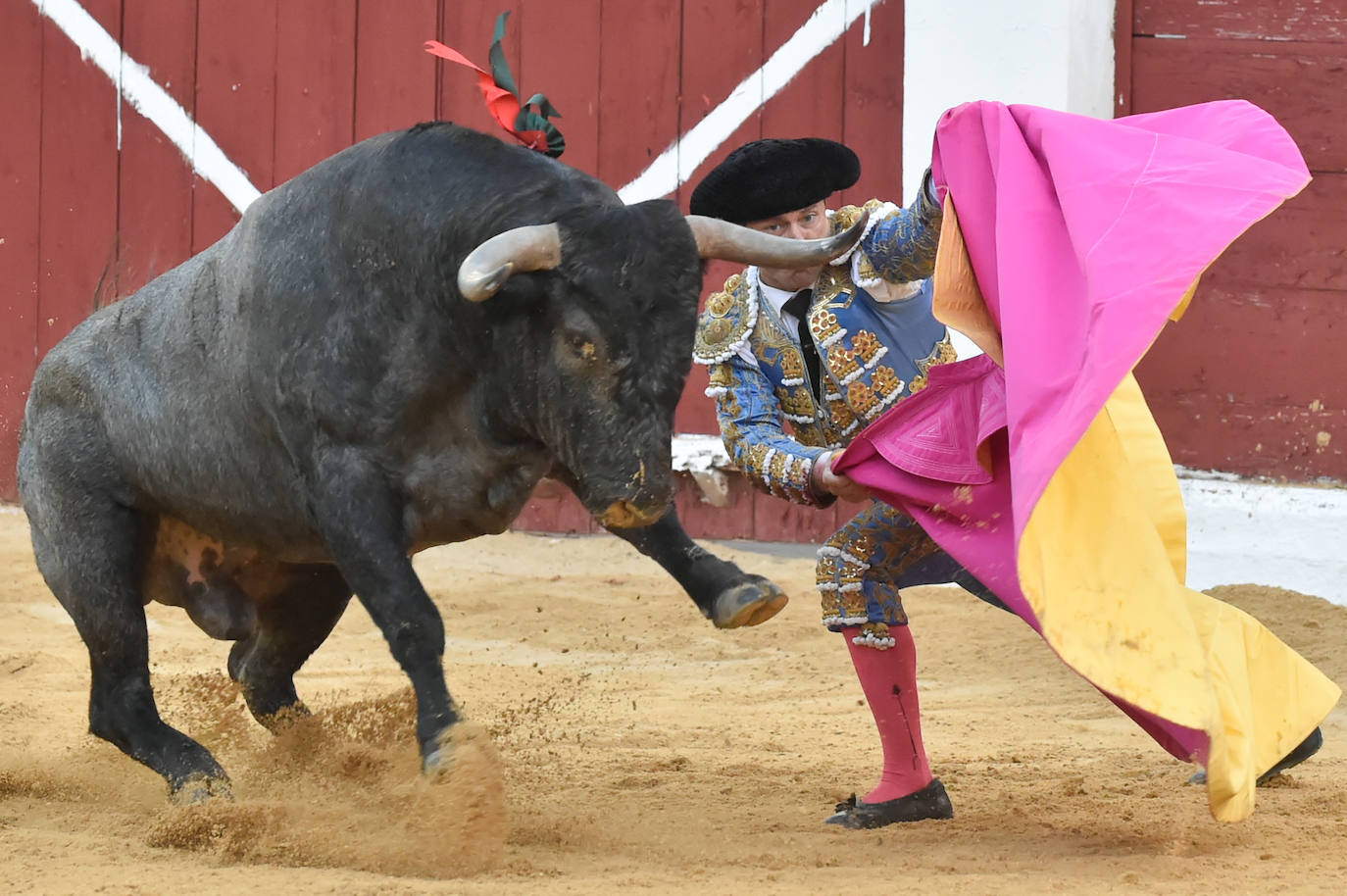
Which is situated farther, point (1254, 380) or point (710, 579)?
point (1254, 380)

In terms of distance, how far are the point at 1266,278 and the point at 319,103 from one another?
3576mm

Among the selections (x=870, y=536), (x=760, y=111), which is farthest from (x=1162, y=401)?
(x=870, y=536)

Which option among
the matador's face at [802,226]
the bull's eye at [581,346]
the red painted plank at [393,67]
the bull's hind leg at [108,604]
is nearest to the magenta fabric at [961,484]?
the matador's face at [802,226]

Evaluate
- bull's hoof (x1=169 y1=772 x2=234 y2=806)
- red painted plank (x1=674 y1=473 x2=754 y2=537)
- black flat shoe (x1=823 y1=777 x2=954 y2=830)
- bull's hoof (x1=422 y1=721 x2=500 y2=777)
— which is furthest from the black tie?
red painted plank (x1=674 y1=473 x2=754 y2=537)

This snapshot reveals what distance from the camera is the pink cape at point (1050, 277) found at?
2.78 m

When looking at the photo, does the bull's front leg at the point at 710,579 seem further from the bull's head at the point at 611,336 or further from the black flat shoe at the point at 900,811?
the black flat shoe at the point at 900,811

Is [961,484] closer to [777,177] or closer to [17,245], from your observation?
[777,177]

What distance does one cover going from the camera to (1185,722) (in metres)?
2.68

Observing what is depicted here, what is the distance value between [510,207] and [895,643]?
3.70 feet

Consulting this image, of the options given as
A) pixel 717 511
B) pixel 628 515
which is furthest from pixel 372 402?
pixel 717 511

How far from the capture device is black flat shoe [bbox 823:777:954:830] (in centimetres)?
337

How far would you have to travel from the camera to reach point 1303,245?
5578 mm

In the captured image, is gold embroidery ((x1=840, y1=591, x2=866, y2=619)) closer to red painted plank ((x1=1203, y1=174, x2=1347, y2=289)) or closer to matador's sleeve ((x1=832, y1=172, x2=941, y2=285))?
matador's sleeve ((x1=832, y1=172, x2=941, y2=285))

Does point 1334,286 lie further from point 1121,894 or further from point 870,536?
point 1121,894
